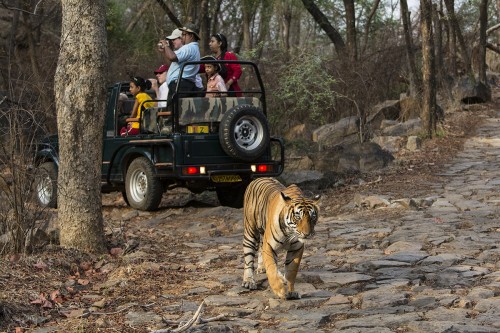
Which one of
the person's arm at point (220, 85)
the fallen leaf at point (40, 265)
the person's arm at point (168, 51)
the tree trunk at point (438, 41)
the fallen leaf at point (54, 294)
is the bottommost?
the fallen leaf at point (54, 294)

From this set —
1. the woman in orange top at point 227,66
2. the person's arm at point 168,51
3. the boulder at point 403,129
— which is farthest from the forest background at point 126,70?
the woman in orange top at point 227,66

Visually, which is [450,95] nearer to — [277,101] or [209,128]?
[277,101]

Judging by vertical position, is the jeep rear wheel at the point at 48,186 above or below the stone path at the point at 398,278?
above

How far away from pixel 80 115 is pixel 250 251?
2.72 meters

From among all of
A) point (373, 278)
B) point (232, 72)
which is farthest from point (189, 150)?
point (373, 278)

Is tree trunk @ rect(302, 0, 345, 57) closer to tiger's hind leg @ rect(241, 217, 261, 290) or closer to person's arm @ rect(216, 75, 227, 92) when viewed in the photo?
person's arm @ rect(216, 75, 227, 92)

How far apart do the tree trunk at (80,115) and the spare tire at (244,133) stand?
3525mm

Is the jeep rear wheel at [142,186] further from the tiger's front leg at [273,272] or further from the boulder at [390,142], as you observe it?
the boulder at [390,142]

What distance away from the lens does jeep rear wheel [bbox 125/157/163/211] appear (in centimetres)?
1320

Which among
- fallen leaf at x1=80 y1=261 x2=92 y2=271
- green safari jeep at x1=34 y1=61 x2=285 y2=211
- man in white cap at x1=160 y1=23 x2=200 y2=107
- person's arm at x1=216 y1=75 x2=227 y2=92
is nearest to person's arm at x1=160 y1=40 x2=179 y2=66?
man in white cap at x1=160 y1=23 x2=200 y2=107

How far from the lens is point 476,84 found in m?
29.6

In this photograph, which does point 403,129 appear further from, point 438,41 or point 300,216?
point 300,216

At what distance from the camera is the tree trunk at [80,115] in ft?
30.1

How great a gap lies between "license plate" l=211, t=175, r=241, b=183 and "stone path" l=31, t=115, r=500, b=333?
0.72 m
